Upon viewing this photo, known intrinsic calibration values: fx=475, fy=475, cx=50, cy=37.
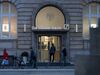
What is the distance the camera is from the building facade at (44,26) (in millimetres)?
51125

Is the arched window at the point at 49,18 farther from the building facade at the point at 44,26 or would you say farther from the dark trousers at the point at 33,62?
the dark trousers at the point at 33,62

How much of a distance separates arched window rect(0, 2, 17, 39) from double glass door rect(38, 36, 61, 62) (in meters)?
2.99

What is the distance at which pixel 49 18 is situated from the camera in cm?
5147

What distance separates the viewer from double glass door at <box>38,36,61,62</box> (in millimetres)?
51606

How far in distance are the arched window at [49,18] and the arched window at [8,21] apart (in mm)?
2758

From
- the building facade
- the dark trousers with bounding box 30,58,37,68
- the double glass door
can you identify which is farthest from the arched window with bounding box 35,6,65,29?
the dark trousers with bounding box 30,58,37,68

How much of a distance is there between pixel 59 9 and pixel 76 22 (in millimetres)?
2355

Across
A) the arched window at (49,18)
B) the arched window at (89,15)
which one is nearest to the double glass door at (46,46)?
the arched window at (49,18)

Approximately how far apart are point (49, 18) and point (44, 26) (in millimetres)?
1022

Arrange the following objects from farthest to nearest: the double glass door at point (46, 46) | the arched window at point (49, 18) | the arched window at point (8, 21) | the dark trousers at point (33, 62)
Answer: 1. the arched window at point (8, 21)
2. the double glass door at point (46, 46)
3. the arched window at point (49, 18)
4. the dark trousers at point (33, 62)

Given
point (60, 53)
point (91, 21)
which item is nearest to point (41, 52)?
point (60, 53)

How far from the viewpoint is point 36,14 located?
5131 cm

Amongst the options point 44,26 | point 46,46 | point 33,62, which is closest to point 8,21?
point 44,26

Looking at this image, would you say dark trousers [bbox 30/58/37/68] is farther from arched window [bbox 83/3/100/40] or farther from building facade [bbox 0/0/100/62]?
arched window [bbox 83/3/100/40]
